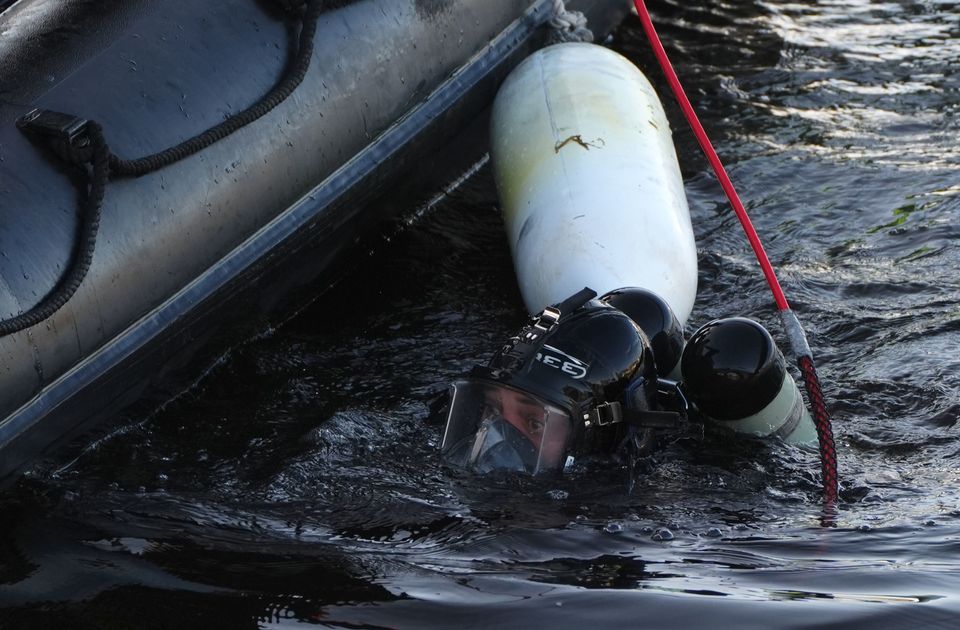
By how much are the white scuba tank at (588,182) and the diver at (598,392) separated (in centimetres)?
37

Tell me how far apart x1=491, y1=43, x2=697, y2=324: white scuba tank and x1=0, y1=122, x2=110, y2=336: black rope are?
147cm

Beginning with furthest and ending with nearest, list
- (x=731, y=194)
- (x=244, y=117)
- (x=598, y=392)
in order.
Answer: (x=731, y=194) → (x=244, y=117) → (x=598, y=392)

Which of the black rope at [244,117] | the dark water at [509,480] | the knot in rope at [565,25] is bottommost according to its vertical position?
the dark water at [509,480]

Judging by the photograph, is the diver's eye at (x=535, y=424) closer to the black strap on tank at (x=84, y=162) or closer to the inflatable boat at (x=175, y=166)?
the inflatable boat at (x=175, y=166)

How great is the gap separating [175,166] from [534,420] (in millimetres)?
1441

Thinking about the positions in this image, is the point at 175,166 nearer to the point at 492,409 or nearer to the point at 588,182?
the point at 492,409

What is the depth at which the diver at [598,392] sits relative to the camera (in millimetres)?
3412

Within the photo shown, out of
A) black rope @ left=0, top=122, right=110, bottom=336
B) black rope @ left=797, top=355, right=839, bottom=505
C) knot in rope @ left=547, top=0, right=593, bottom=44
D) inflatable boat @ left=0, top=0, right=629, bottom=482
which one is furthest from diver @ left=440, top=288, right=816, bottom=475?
knot in rope @ left=547, top=0, right=593, bottom=44

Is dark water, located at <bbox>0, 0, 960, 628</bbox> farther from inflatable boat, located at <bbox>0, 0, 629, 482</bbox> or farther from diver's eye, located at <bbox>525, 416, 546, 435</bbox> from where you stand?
inflatable boat, located at <bbox>0, 0, 629, 482</bbox>

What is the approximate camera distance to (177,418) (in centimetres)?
405

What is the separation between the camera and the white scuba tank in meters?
4.08

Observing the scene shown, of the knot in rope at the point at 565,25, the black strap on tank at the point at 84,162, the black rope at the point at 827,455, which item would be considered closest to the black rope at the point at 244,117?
the black strap on tank at the point at 84,162

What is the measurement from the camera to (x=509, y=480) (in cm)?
345

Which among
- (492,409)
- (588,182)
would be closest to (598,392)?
(492,409)
